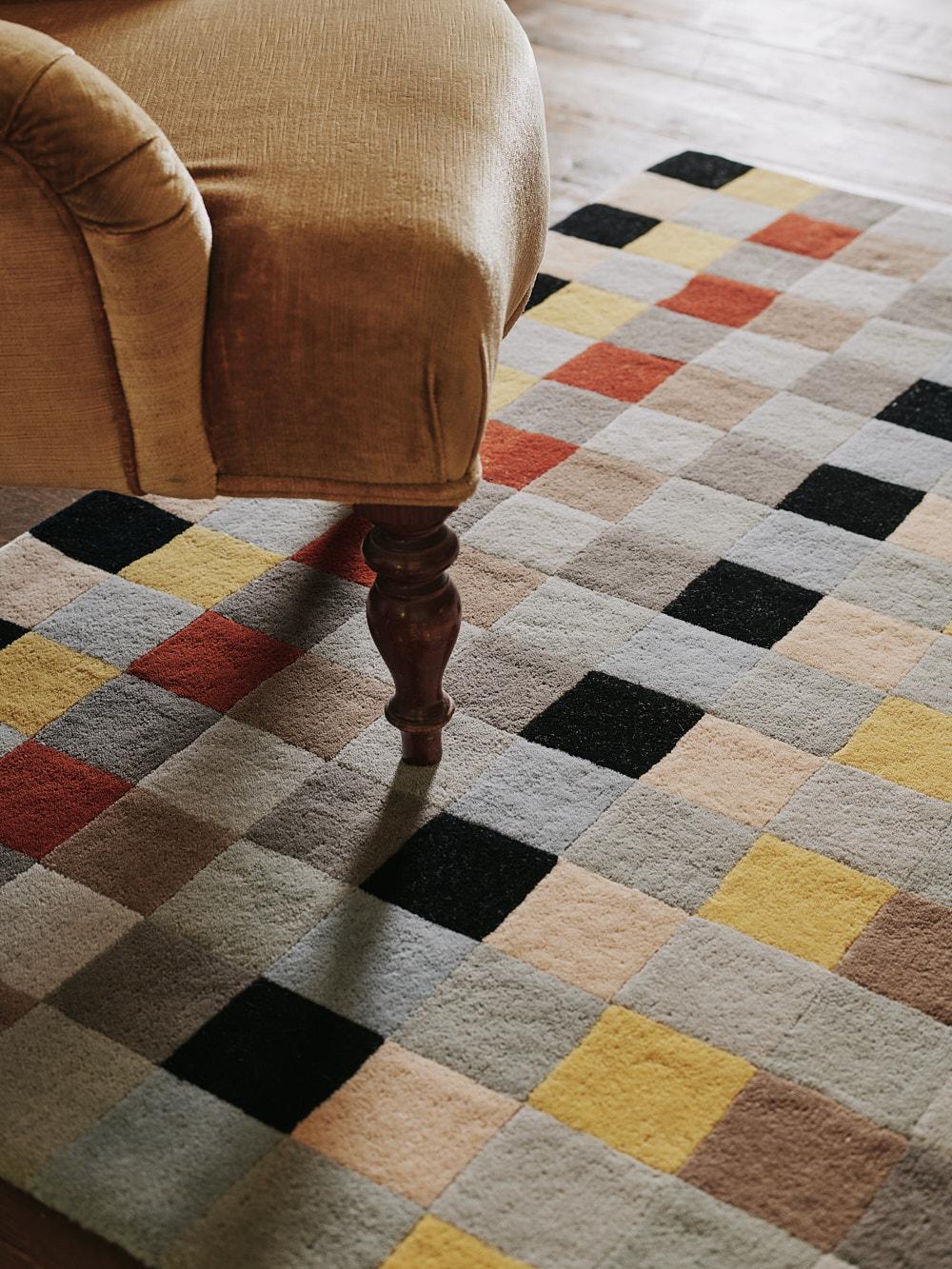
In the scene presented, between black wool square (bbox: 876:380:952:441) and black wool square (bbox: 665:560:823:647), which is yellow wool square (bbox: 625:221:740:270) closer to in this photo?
black wool square (bbox: 876:380:952:441)

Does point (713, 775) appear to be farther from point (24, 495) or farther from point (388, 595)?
point (24, 495)

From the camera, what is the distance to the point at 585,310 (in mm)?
1452

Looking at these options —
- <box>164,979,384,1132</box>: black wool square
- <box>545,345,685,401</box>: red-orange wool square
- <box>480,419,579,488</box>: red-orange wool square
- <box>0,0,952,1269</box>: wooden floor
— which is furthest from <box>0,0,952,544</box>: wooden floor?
<box>164,979,384,1132</box>: black wool square

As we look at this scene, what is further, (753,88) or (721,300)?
(753,88)

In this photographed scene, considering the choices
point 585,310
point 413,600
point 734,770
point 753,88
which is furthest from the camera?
point 753,88

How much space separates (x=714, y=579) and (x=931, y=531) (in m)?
0.19

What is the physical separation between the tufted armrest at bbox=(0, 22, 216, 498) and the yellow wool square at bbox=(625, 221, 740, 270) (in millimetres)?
898

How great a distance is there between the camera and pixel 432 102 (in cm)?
83

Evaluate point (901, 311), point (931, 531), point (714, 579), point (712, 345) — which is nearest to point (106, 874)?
point (714, 579)

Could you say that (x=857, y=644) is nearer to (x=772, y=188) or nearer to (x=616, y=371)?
(x=616, y=371)

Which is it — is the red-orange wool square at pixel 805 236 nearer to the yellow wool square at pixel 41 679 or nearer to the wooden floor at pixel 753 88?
the wooden floor at pixel 753 88

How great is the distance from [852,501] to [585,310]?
0.38m

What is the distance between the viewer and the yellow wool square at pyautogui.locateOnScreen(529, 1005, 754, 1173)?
0.71 meters

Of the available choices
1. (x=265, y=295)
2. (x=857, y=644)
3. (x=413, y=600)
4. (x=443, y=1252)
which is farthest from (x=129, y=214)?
(x=857, y=644)
